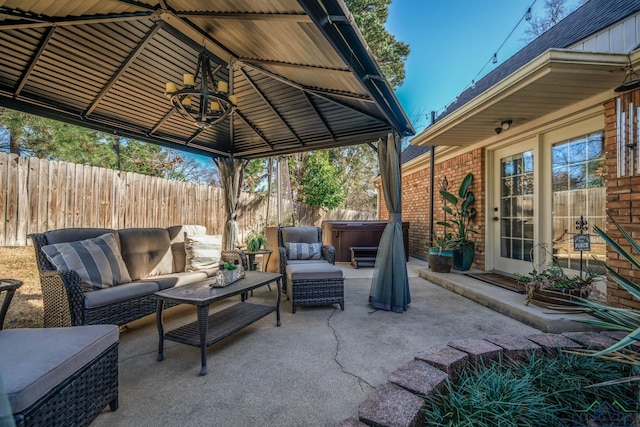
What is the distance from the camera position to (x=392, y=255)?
3697 mm

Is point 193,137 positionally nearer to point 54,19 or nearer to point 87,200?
point 87,200

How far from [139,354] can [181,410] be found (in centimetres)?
102

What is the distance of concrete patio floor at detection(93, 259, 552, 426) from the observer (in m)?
1.75

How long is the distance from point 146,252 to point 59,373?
239 cm

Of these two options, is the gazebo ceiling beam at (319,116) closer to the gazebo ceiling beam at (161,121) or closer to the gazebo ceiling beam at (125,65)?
the gazebo ceiling beam at (125,65)

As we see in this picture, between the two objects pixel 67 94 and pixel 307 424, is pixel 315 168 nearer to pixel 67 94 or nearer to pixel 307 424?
pixel 67 94

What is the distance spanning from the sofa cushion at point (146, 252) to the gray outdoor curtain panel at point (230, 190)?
1777 mm

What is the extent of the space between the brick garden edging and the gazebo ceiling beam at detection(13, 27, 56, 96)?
4.00m

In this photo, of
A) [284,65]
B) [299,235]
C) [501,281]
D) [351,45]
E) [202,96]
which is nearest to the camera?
[351,45]

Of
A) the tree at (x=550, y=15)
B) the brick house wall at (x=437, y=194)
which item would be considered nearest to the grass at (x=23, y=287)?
the brick house wall at (x=437, y=194)

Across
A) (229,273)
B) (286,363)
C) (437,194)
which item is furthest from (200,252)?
(437,194)

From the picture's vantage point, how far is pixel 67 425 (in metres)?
1.42

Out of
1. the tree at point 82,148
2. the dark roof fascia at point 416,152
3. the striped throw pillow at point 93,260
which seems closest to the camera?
the striped throw pillow at point 93,260

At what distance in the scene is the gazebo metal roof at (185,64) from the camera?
242 centimetres
